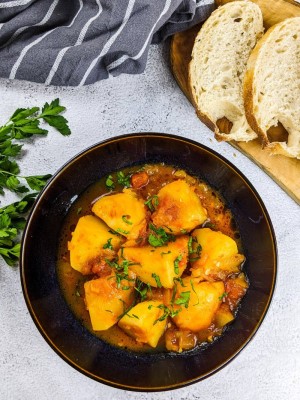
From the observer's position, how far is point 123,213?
7.76ft

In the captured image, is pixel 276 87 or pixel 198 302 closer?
pixel 198 302

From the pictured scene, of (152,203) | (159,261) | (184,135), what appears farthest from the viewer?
(184,135)

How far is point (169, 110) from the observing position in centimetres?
267

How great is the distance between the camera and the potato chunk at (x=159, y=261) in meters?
2.32

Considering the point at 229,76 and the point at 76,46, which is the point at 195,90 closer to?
the point at 229,76

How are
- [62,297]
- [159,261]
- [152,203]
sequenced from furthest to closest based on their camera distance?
[62,297], [152,203], [159,261]

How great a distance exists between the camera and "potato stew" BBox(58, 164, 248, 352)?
2.35 metres

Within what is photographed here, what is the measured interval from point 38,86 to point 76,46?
1.02 feet

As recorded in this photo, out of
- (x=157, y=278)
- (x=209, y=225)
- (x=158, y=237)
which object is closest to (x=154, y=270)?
→ (x=157, y=278)

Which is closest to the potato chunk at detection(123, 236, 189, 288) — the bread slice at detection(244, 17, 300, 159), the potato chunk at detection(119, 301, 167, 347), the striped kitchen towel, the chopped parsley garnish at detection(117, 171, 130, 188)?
the potato chunk at detection(119, 301, 167, 347)

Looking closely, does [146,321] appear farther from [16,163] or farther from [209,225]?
[16,163]

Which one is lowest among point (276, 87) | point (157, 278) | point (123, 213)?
point (157, 278)

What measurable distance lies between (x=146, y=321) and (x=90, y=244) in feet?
1.39

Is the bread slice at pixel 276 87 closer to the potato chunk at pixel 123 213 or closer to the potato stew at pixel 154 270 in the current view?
the potato stew at pixel 154 270
